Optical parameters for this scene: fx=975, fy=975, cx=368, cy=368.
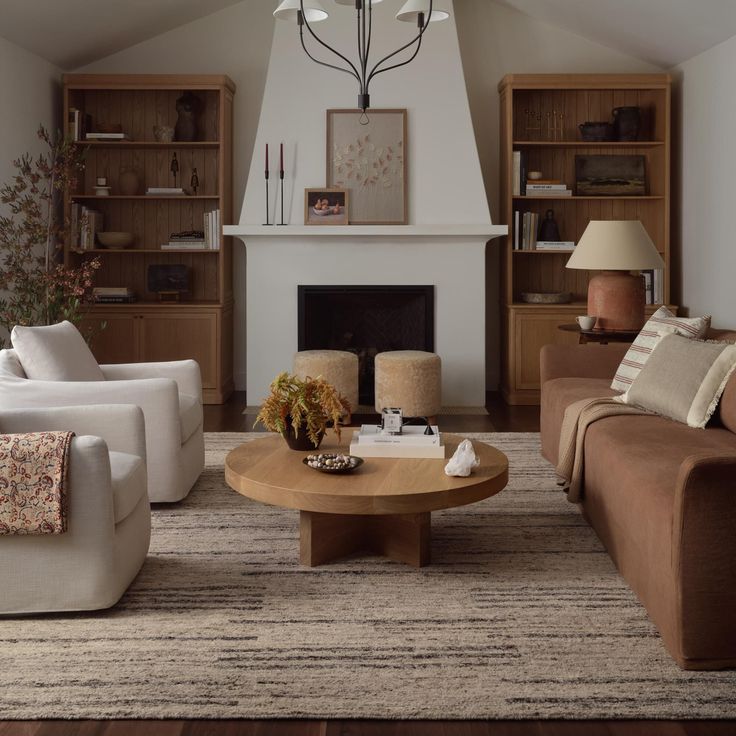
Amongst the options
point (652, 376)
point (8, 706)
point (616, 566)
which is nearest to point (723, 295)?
point (652, 376)

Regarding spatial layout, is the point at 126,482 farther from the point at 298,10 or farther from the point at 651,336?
the point at 651,336

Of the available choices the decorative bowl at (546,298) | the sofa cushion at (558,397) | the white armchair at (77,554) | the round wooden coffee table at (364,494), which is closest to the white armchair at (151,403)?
the round wooden coffee table at (364,494)

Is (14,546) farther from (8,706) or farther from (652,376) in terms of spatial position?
(652,376)

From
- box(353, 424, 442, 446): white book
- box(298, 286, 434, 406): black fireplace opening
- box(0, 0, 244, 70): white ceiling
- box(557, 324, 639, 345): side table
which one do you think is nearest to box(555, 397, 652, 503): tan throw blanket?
box(353, 424, 442, 446): white book

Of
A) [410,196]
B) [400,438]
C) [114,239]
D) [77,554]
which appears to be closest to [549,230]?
[410,196]

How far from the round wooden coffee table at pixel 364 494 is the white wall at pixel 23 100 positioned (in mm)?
3405

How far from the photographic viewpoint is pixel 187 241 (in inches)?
282

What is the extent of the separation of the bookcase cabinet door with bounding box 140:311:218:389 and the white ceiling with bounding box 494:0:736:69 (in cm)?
326

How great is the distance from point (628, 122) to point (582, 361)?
2.62 meters

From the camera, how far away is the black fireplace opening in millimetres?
6887

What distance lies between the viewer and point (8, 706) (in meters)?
2.38

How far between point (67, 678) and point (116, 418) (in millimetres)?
1309

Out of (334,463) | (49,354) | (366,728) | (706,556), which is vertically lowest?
(366,728)

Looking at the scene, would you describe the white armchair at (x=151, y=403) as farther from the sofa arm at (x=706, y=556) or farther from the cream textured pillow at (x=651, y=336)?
the sofa arm at (x=706, y=556)
